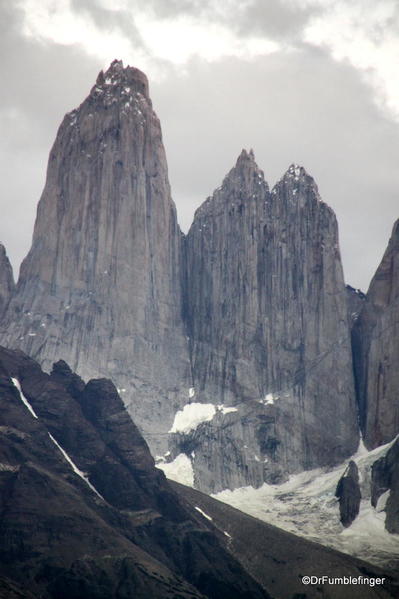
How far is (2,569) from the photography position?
196500 millimetres

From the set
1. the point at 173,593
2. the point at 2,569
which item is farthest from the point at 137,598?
the point at 2,569

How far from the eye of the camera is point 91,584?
198m

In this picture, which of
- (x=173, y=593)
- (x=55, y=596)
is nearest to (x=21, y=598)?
(x=55, y=596)

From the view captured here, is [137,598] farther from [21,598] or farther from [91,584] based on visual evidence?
[21,598]

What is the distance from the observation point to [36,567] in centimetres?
19900

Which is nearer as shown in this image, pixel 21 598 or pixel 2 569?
pixel 21 598

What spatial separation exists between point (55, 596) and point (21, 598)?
1172 cm

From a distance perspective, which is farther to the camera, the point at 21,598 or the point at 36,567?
the point at 36,567

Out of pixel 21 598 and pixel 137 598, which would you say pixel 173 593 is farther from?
pixel 21 598

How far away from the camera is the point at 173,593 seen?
654 ft

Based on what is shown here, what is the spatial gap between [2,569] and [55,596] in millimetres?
8898

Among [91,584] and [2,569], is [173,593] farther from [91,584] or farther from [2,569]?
[2,569]

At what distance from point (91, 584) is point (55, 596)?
593 centimetres

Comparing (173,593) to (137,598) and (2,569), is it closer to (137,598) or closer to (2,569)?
(137,598)
